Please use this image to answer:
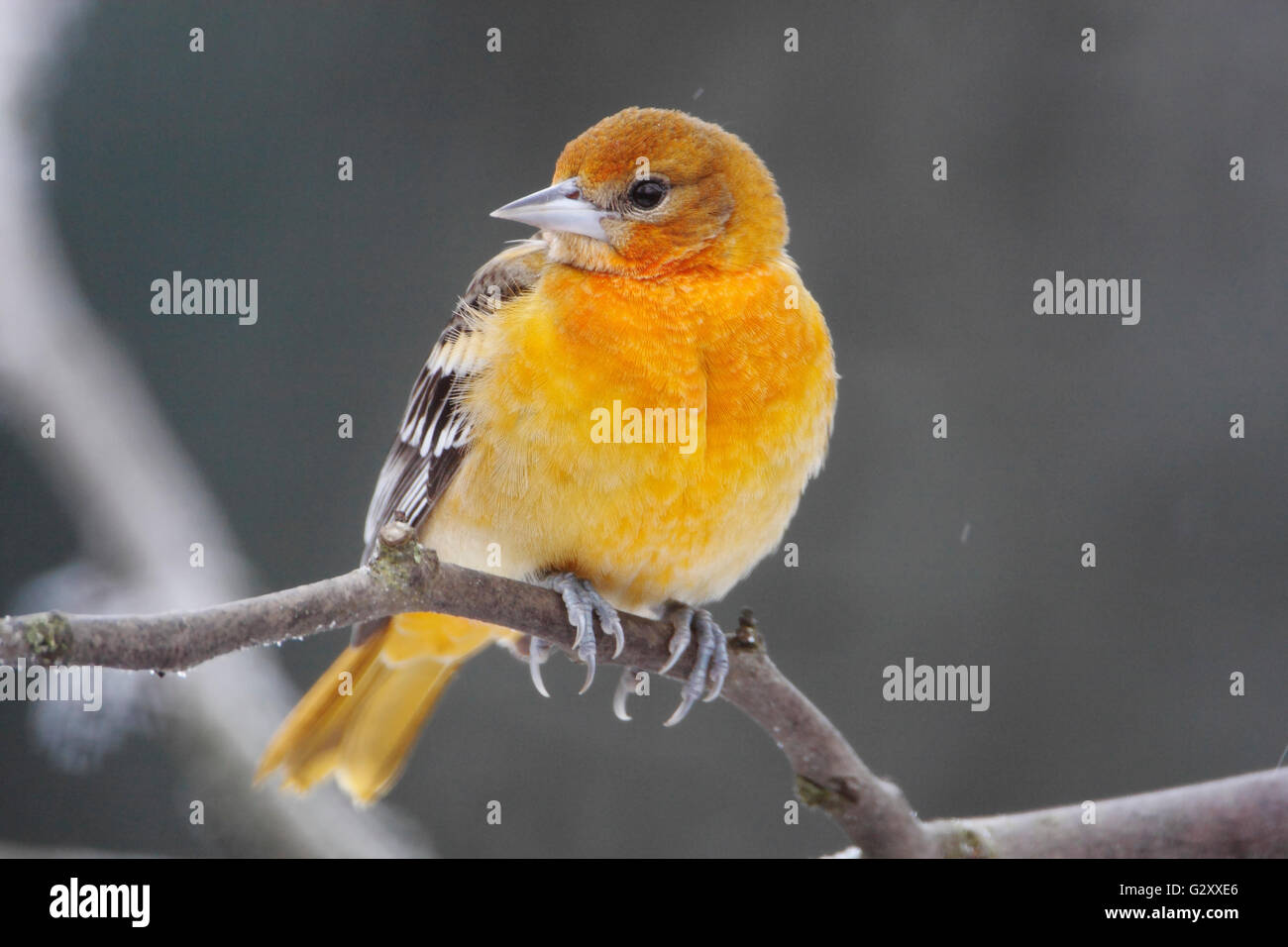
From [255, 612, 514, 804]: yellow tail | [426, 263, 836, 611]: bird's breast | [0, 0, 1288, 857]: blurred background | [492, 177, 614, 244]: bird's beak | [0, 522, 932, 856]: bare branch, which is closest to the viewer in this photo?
[0, 522, 932, 856]: bare branch

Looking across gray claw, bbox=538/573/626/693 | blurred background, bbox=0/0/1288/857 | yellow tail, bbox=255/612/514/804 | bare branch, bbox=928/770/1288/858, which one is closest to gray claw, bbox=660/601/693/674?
gray claw, bbox=538/573/626/693

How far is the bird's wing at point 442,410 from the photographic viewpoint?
281cm

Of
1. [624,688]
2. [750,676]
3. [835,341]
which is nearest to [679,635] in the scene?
[750,676]

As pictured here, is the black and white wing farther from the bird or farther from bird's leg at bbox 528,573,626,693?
bird's leg at bbox 528,573,626,693

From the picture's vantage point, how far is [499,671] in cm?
406

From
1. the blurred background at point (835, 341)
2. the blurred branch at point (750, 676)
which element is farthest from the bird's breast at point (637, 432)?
the blurred background at point (835, 341)

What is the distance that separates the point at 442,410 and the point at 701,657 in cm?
83

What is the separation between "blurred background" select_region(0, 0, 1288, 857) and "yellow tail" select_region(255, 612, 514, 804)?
1.05ft

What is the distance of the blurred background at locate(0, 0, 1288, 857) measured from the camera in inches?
144

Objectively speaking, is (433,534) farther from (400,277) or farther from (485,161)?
(485,161)

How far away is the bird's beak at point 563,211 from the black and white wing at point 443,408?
17cm

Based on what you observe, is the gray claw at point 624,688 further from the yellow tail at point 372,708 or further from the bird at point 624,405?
the yellow tail at point 372,708

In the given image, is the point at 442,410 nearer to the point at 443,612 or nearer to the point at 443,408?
the point at 443,408
